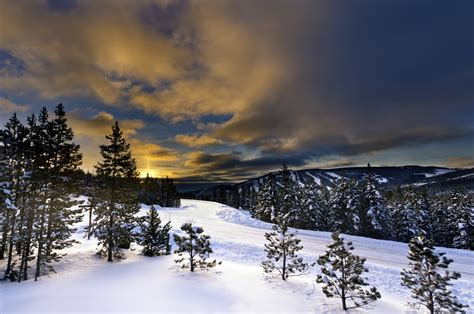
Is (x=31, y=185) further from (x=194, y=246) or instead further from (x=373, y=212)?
(x=373, y=212)

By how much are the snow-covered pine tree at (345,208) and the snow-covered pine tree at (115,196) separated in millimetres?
33506

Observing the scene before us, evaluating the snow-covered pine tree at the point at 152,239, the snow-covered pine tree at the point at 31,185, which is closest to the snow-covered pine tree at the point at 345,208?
the snow-covered pine tree at the point at 152,239

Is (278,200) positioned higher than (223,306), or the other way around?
(278,200)

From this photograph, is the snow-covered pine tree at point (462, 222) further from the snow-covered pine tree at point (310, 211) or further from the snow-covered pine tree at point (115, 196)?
the snow-covered pine tree at point (115, 196)

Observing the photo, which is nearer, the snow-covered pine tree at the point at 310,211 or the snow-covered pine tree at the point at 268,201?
the snow-covered pine tree at the point at 310,211

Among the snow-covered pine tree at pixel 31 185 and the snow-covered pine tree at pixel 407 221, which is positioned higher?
the snow-covered pine tree at pixel 31 185

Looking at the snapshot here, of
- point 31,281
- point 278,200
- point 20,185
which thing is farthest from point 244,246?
point 278,200

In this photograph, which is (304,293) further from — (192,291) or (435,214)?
(435,214)

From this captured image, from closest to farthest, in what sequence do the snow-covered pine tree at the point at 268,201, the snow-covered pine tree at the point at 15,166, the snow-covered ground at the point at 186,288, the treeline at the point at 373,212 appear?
1. the snow-covered ground at the point at 186,288
2. the snow-covered pine tree at the point at 15,166
3. the treeline at the point at 373,212
4. the snow-covered pine tree at the point at 268,201

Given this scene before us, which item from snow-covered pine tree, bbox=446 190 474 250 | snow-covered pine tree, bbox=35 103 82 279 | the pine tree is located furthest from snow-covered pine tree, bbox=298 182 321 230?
snow-covered pine tree, bbox=35 103 82 279

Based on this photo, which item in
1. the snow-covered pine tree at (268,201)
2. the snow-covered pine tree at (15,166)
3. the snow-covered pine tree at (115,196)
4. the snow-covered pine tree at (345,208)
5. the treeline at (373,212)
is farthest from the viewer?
the snow-covered pine tree at (268,201)

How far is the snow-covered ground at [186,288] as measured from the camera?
32.7 ft

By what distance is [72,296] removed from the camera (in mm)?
10828

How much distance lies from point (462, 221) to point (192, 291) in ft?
135
